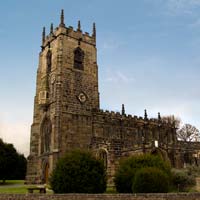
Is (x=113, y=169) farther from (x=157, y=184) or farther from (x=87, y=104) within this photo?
(x=87, y=104)

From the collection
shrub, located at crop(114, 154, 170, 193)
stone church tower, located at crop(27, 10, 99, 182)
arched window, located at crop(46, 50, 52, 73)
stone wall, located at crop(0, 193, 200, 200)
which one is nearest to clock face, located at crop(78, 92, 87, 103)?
stone church tower, located at crop(27, 10, 99, 182)

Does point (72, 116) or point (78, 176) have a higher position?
point (72, 116)

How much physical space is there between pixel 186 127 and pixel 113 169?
3538 cm

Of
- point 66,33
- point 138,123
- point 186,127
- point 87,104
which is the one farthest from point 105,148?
point 186,127

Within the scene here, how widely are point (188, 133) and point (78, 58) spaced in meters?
29.6

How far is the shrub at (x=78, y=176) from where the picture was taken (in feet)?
65.4

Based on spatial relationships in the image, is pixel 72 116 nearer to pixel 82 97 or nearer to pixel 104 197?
pixel 82 97

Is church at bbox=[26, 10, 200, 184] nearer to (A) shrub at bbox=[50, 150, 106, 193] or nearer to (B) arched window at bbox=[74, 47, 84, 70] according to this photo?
(B) arched window at bbox=[74, 47, 84, 70]

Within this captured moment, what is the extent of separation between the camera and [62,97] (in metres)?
37.9

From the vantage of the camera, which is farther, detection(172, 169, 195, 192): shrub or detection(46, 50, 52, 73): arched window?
detection(46, 50, 52, 73): arched window

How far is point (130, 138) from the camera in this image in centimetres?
4162

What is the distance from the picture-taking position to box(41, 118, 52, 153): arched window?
3856cm

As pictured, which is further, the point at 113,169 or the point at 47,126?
the point at 47,126

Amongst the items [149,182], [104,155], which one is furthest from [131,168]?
[104,155]
